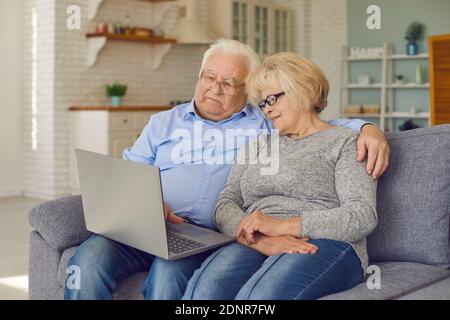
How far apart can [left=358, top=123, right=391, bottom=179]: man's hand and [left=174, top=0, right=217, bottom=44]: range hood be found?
4937 mm

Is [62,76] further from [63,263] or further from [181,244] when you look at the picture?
[181,244]

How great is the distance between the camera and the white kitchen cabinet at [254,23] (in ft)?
23.3

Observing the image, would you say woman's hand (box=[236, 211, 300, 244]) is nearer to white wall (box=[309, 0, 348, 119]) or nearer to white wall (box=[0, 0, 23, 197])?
white wall (box=[0, 0, 23, 197])

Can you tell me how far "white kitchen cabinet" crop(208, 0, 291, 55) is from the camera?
23.3 ft

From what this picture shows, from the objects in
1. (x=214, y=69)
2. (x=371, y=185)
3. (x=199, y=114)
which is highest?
(x=214, y=69)

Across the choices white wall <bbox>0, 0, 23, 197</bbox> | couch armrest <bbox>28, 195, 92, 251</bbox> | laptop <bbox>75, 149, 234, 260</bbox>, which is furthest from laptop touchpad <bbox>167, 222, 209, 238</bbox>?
white wall <bbox>0, 0, 23, 197</bbox>

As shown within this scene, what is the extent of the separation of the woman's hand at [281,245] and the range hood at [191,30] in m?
5.00

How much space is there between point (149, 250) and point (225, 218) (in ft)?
0.98

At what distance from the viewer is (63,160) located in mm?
5645

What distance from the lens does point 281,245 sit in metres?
1.62

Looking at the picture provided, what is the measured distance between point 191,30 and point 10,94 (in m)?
1.99
